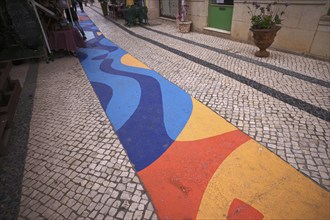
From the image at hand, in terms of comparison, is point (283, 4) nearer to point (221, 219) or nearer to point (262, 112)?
point (262, 112)

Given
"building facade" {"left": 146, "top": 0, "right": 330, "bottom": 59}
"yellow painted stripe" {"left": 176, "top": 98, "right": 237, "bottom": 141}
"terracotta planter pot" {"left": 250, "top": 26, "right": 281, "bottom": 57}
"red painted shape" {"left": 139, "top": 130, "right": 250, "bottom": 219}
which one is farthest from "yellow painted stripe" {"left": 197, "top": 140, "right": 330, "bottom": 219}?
"building facade" {"left": 146, "top": 0, "right": 330, "bottom": 59}

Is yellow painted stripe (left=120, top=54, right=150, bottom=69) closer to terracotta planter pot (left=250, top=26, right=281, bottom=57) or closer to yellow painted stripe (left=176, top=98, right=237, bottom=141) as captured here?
yellow painted stripe (left=176, top=98, right=237, bottom=141)

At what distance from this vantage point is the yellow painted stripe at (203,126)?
3064 millimetres

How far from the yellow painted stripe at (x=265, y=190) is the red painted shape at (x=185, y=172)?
0.35ft

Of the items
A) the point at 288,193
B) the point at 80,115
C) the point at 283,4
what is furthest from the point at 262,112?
the point at 283,4

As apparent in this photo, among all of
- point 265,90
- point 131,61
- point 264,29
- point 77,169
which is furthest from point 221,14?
point 77,169

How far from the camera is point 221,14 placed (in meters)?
8.47

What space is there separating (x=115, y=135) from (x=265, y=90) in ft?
10.3

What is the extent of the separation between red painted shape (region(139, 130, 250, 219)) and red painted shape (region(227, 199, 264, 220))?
330 millimetres

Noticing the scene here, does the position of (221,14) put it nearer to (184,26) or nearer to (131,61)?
(184,26)

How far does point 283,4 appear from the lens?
5.97 metres

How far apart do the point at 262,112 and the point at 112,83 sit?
11.3ft

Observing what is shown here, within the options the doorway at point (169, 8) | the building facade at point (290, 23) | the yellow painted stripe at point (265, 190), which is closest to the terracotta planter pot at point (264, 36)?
the building facade at point (290, 23)

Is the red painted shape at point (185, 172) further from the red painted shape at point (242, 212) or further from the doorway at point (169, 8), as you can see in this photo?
the doorway at point (169, 8)
